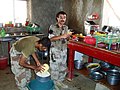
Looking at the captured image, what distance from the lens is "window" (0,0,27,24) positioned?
438 cm

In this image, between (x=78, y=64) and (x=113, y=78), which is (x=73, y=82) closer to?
(x=78, y=64)

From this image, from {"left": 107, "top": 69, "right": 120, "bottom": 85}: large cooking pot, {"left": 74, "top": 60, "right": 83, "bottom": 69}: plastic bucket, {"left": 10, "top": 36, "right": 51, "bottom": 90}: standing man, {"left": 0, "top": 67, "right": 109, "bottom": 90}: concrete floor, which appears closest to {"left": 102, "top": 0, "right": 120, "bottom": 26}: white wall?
{"left": 74, "top": 60, "right": 83, "bottom": 69}: plastic bucket

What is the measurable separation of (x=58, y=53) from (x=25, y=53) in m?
1.09

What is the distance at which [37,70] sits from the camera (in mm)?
2137

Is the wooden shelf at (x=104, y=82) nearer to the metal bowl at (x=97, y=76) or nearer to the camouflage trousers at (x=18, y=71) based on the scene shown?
the metal bowl at (x=97, y=76)

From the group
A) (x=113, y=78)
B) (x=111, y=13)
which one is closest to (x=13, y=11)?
(x=111, y=13)

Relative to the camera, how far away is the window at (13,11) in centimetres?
438

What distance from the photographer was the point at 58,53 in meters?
3.10

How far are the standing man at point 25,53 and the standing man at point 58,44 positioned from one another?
77cm

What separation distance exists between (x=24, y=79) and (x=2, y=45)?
2.36m

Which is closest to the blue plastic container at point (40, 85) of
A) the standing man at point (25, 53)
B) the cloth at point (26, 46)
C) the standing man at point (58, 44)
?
the standing man at point (25, 53)

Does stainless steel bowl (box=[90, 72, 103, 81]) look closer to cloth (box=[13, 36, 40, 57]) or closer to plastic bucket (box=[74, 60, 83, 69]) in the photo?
plastic bucket (box=[74, 60, 83, 69])

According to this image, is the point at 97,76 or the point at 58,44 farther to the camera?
the point at 97,76

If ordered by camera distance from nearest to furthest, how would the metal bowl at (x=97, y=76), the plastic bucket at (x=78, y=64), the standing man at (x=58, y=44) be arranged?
the standing man at (x=58, y=44) → the metal bowl at (x=97, y=76) → the plastic bucket at (x=78, y=64)
